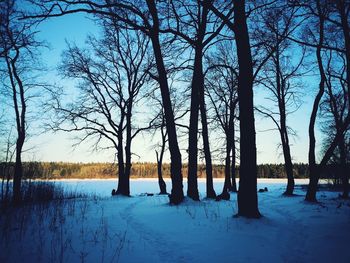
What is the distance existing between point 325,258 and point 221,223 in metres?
2.37

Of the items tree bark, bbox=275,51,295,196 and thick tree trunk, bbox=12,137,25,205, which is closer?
thick tree trunk, bbox=12,137,25,205

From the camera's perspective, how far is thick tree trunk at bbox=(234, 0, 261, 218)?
6.08 m

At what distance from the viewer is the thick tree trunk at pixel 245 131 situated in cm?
608

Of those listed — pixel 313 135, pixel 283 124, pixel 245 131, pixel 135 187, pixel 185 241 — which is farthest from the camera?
pixel 135 187

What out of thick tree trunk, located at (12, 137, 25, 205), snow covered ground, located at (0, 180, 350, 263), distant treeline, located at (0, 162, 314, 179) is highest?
thick tree trunk, located at (12, 137, 25, 205)

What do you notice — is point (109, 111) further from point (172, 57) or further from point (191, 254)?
point (191, 254)

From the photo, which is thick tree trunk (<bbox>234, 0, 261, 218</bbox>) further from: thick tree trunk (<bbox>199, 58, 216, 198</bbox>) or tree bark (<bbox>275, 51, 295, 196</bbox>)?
tree bark (<bbox>275, 51, 295, 196</bbox>)

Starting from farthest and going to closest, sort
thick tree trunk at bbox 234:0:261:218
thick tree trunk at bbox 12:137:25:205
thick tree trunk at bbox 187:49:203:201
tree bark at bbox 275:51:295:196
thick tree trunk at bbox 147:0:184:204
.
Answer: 1. tree bark at bbox 275:51:295:196
2. thick tree trunk at bbox 12:137:25:205
3. thick tree trunk at bbox 187:49:203:201
4. thick tree trunk at bbox 147:0:184:204
5. thick tree trunk at bbox 234:0:261:218

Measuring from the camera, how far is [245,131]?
630cm

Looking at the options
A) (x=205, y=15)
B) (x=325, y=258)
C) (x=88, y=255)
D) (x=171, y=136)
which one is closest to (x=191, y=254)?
(x=88, y=255)

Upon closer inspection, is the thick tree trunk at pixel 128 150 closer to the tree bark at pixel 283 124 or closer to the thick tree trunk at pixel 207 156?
the thick tree trunk at pixel 207 156

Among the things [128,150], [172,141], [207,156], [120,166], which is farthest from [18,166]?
[207,156]

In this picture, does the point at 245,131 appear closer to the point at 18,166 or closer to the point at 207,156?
the point at 207,156

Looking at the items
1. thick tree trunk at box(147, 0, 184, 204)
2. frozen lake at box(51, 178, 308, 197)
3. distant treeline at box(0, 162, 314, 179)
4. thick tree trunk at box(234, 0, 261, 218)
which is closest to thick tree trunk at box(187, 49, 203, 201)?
thick tree trunk at box(147, 0, 184, 204)
